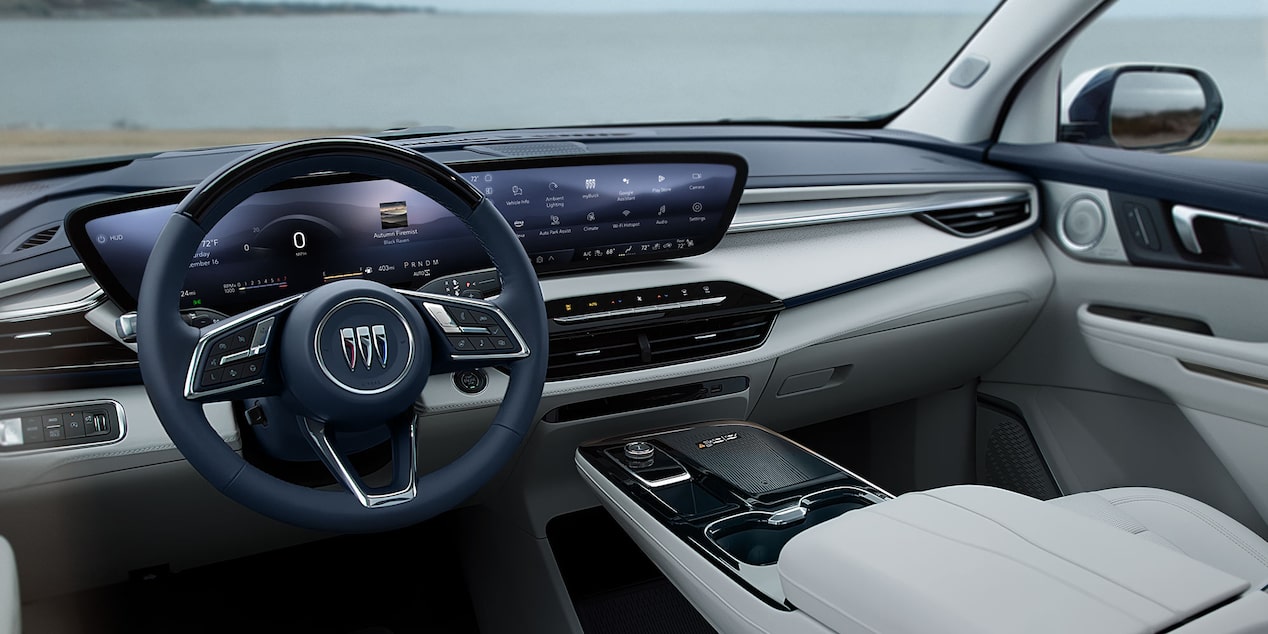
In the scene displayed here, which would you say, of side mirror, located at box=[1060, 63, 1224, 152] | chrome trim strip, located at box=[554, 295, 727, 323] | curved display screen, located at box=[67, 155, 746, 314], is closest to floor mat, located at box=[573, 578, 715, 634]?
chrome trim strip, located at box=[554, 295, 727, 323]

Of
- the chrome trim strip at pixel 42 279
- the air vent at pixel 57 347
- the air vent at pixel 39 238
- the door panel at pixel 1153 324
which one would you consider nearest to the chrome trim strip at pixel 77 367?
the air vent at pixel 57 347

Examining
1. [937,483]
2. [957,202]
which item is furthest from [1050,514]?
[937,483]

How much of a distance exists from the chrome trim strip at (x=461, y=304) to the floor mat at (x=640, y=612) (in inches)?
32.2

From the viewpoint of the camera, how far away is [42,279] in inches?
55.3

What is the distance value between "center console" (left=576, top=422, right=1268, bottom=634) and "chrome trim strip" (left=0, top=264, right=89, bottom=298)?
0.94 m

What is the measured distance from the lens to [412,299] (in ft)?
4.26

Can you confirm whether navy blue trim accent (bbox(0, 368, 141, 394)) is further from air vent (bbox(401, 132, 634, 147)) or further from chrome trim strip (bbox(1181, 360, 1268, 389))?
chrome trim strip (bbox(1181, 360, 1268, 389))

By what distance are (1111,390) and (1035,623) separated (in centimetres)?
149

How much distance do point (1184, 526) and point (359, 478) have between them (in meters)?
1.40

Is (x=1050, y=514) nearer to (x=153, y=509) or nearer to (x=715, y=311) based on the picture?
(x=715, y=311)

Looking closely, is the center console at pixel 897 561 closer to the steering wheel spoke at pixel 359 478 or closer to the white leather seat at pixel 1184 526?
the white leather seat at pixel 1184 526

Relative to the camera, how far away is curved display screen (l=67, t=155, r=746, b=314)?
1.41 metres

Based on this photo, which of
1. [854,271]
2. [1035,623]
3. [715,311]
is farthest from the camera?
[854,271]

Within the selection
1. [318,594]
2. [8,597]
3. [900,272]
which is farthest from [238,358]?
[900,272]
